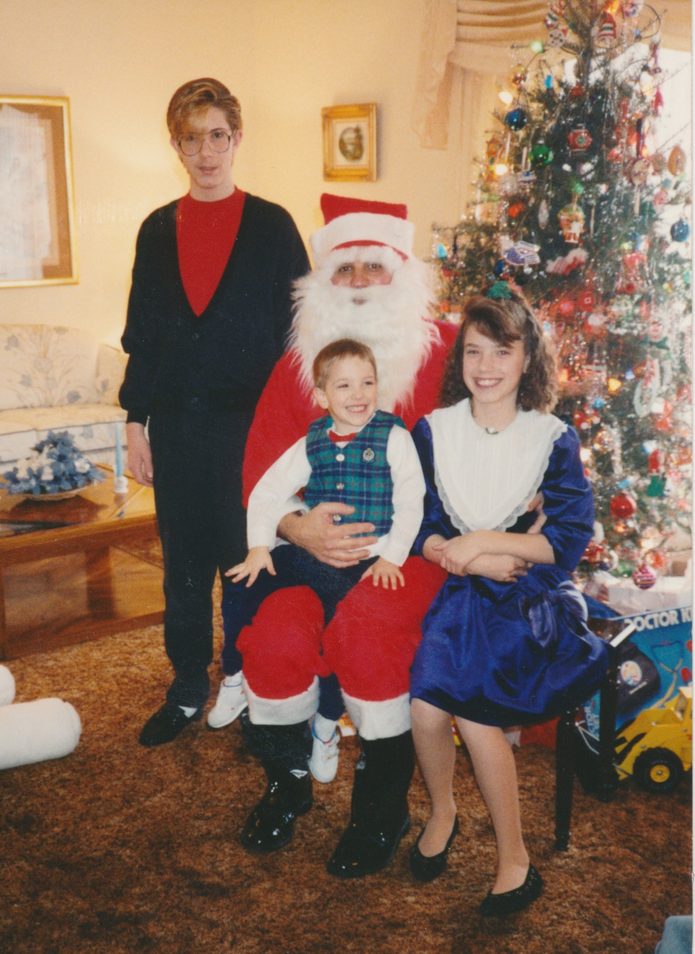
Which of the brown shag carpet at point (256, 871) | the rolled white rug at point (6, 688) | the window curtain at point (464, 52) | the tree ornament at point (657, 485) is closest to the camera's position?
the brown shag carpet at point (256, 871)

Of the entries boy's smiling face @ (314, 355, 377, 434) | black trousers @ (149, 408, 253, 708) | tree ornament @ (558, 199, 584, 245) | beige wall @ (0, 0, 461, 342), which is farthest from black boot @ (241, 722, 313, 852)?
beige wall @ (0, 0, 461, 342)

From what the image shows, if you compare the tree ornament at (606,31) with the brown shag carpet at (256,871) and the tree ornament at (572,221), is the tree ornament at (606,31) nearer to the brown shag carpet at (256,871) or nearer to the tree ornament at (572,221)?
the tree ornament at (572,221)

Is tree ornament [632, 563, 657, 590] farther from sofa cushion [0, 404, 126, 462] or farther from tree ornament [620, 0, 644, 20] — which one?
sofa cushion [0, 404, 126, 462]

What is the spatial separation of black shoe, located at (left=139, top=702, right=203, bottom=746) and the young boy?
58cm

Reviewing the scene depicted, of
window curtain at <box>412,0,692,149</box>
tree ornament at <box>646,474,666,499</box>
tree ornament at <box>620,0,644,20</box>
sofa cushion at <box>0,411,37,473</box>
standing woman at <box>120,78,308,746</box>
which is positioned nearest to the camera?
standing woman at <box>120,78,308,746</box>

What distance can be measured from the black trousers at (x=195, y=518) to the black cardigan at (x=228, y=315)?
2.3 inches

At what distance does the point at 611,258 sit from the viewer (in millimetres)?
2955

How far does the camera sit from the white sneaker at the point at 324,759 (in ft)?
7.20

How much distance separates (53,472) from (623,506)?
193 cm

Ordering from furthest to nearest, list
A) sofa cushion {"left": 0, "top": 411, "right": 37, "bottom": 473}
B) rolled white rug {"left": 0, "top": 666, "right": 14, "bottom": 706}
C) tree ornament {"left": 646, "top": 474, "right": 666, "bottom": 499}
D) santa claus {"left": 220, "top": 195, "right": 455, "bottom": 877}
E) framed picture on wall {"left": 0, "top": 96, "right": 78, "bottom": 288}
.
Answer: framed picture on wall {"left": 0, "top": 96, "right": 78, "bottom": 288} < sofa cushion {"left": 0, "top": 411, "right": 37, "bottom": 473} < tree ornament {"left": 646, "top": 474, "right": 666, "bottom": 499} < rolled white rug {"left": 0, "top": 666, "right": 14, "bottom": 706} < santa claus {"left": 220, "top": 195, "right": 455, "bottom": 877}

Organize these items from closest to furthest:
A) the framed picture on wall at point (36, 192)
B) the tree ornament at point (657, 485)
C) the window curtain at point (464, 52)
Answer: the tree ornament at point (657, 485), the window curtain at point (464, 52), the framed picture on wall at point (36, 192)

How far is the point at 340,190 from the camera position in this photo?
5.40 meters

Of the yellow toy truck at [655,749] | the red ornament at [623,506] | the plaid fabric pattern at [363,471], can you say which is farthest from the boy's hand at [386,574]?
the red ornament at [623,506]

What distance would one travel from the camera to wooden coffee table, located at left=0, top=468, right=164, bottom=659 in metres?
3.01
